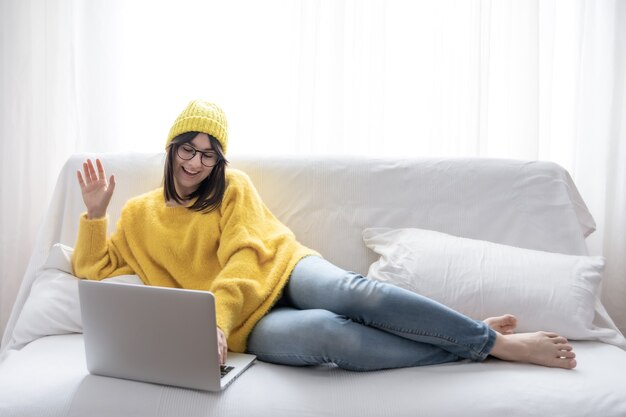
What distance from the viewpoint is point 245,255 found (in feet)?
5.12

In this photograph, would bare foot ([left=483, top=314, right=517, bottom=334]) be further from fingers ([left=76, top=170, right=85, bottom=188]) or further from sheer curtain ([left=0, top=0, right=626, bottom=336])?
fingers ([left=76, top=170, right=85, bottom=188])

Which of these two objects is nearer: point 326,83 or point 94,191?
point 94,191

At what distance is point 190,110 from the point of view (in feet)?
5.60

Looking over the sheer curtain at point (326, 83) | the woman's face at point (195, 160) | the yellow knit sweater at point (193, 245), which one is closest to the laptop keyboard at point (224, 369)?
the yellow knit sweater at point (193, 245)

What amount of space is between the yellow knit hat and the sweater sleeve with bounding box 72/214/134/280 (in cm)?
33

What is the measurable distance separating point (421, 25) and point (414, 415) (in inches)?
61.5

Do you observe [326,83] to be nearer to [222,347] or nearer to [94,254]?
[94,254]

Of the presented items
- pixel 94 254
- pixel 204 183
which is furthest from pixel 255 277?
pixel 94 254

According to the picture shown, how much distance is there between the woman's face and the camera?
1675 millimetres

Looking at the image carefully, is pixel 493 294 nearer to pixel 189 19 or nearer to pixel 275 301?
pixel 275 301

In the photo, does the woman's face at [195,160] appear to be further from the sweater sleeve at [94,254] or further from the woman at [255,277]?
the sweater sleeve at [94,254]

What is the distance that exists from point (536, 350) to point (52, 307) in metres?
1.26

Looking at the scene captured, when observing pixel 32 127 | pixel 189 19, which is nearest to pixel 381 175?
pixel 189 19

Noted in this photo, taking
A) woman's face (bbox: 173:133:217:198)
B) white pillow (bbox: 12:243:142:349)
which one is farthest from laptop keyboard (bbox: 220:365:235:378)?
woman's face (bbox: 173:133:217:198)
